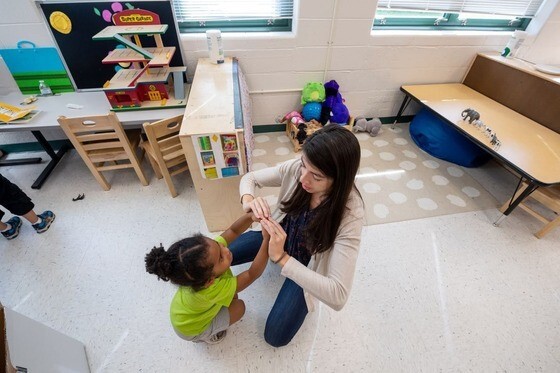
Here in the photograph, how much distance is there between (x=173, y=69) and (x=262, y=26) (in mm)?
892

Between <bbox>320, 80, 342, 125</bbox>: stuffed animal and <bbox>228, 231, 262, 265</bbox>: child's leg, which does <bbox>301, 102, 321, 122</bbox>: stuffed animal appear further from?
<bbox>228, 231, 262, 265</bbox>: child's leg

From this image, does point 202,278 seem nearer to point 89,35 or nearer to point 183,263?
point 183,263

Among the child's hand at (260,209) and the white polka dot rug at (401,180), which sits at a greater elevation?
the child's hand at (260,209)

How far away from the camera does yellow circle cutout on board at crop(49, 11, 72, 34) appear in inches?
72.1

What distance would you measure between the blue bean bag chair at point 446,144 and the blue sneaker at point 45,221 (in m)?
3.36

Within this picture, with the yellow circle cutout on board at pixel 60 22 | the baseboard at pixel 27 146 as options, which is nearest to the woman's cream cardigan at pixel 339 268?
the yellow circle cutout on board at pixel 60 22

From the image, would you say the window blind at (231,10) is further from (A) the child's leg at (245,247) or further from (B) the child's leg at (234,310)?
(B) the child's leg at (234,310)

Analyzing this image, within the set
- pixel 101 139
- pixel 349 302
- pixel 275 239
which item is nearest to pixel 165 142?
pixel 101 139

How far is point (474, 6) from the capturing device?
235 centimetres

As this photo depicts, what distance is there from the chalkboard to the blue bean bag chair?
244 cm

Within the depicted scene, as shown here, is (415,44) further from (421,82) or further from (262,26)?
(262,26)

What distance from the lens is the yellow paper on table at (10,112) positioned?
5.63ft

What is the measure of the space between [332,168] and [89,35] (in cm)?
225

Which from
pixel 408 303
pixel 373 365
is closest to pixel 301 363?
pixel 373 365
